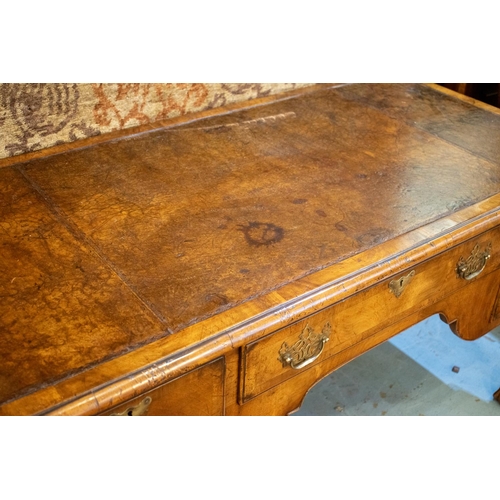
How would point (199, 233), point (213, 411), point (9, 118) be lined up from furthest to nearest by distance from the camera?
point (9, 118)
point (199, 233)
point (213, 411)

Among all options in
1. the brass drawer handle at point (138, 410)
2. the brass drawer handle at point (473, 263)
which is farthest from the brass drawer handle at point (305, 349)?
the brass drawer handle at point (473, 263)

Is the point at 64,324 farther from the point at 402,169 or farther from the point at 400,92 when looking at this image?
the point at 400,92

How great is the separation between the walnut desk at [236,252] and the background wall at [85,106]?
31 millimetres

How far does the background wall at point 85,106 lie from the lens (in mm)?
1312

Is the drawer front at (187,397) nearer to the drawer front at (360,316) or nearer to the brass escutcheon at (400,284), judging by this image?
the drawer front at (360,316)

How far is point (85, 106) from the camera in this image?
54.8 inches

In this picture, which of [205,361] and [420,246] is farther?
[420,246]

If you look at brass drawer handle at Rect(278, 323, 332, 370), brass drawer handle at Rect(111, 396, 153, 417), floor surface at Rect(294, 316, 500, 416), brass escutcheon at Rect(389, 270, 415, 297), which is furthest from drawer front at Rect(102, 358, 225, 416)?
floor surface at Rect(294, 316, 500, 416)

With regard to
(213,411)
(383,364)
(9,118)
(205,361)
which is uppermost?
(9,118)

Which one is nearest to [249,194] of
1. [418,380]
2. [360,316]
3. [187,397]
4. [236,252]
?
[236,252]

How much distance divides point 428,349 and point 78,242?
4.05 ft

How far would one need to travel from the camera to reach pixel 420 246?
1166 millimetres

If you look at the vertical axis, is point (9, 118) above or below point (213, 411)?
above

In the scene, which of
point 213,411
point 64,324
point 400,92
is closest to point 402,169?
point 400,92
